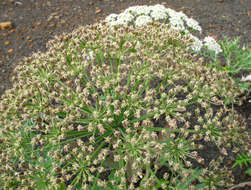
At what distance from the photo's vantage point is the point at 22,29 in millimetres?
5852

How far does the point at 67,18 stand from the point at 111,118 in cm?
480

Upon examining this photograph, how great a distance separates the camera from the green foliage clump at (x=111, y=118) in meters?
1.91

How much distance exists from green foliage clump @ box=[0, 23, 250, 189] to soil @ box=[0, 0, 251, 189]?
284cm

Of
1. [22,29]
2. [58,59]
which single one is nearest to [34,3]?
[22,29]

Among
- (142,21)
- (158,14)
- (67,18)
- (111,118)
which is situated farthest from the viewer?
(67,18)

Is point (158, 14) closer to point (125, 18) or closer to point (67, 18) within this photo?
point (125, 18)

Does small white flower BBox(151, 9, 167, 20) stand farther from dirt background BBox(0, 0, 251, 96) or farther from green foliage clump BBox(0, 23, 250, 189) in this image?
dirt background BBox(0, 0, 251, 96)

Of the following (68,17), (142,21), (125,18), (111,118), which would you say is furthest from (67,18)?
(111,118)

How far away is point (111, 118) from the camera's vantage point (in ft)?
6.59

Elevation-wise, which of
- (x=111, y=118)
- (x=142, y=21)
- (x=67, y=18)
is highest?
(x=142, y=21)

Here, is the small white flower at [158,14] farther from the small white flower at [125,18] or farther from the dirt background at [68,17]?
the dirt background at [68,17]

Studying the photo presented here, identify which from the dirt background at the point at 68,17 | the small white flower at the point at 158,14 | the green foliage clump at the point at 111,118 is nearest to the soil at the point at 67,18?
the dirt background at the point at 68,17

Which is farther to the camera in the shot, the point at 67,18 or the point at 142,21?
the point at 67,18

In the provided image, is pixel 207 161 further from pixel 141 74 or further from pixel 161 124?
pixel 141 74
